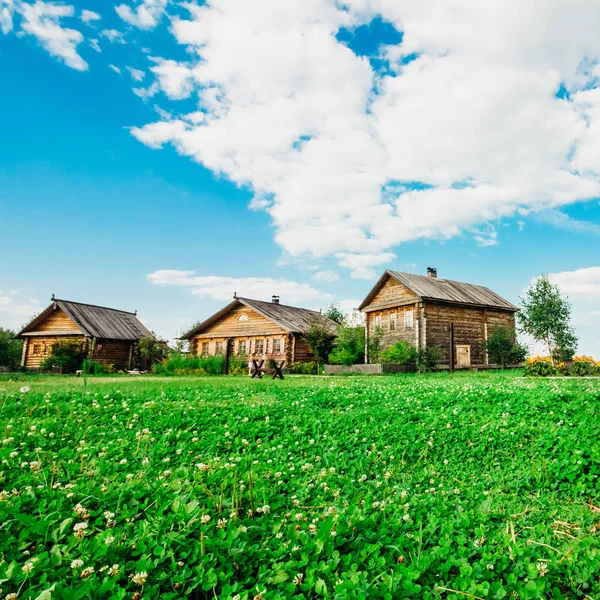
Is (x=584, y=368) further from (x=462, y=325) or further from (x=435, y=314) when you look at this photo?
(x=462, y=325)

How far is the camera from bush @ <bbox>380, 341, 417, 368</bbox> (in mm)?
29203

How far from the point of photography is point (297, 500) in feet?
13.0

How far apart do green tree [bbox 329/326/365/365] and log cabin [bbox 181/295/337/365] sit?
89.9 inches

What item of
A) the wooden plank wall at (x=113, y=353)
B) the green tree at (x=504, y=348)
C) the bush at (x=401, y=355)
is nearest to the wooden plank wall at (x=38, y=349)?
the wooden plank wall at (x=113, y=353)

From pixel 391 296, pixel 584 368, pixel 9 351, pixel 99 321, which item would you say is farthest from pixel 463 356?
pixel 9 351

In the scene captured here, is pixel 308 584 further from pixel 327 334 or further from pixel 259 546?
pixel 327 334

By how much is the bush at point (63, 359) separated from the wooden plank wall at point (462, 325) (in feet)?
91.8

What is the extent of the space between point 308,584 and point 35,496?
2307 millimetres

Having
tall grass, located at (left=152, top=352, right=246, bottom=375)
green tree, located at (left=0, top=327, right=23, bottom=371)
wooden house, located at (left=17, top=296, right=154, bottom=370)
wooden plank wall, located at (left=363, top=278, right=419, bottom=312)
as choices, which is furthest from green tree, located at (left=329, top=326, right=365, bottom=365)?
green tree, located at (left=0, top=327, right=23, bottom=371)

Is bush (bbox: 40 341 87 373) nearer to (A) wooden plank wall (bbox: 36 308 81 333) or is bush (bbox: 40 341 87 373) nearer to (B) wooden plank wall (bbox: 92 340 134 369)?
(B) wooden plank wall (bbox: 92 340 134 369)

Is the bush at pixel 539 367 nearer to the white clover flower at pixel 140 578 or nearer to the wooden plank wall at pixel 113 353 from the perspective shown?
the white clover flower at pixel 140 578

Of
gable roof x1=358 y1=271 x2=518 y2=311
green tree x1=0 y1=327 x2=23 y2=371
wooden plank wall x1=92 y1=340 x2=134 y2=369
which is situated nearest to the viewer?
gable roof x1=358 y1=271 x2=518 y2=311

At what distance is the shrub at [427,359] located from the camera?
28422 mm

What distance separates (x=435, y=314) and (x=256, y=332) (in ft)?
47.9
